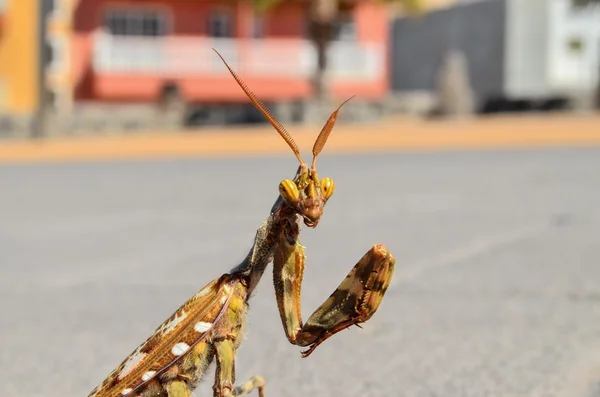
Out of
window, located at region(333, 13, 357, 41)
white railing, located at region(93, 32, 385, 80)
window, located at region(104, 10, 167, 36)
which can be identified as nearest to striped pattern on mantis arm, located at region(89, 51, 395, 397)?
white railing, located at region(93, 32, 385, 80)

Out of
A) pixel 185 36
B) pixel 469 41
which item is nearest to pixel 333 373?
pixel 185 36

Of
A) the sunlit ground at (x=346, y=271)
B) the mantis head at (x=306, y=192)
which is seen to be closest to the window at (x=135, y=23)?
the sunlit ground at (x=346, y=271)

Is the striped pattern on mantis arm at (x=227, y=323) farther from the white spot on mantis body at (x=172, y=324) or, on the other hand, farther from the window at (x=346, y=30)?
the window at (x=346, y=30)

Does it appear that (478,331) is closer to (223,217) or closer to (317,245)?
(317,245)

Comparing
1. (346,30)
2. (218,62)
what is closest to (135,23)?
(218,62)

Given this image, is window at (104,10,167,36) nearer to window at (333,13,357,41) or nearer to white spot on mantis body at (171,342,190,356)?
window at (333,13,357,41)
